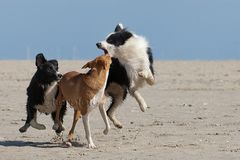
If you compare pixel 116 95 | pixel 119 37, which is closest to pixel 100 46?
pixel 119 37

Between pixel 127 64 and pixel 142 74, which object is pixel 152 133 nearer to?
pixel 142 74

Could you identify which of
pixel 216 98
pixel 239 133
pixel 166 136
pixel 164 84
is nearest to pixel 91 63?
pixel 166 136

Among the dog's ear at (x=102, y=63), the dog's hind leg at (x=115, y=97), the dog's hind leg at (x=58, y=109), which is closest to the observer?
the dog's ear at (x=102, y=63)

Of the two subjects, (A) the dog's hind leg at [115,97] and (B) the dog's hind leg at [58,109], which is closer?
(B) the dog's hind leg at [58,109]

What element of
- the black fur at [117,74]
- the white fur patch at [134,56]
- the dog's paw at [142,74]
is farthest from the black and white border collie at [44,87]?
the dog's paw at [142,74]

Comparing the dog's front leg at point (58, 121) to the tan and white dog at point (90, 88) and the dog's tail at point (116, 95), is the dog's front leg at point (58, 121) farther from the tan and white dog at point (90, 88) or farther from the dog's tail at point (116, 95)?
the dog's tail at point (116, 95)

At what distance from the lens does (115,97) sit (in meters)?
15.1

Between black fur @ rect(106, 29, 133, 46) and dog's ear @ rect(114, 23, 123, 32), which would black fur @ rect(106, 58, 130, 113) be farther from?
dog's ear @ rect(114, 23, 123, 32)

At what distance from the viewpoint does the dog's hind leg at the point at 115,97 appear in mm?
14891

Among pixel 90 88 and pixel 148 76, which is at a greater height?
pixel 90 88

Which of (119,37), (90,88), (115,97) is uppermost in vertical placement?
(119,37)

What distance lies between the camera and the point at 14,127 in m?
Result: 15.9

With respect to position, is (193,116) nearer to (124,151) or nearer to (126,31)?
(126,31)

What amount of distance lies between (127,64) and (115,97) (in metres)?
0.75
